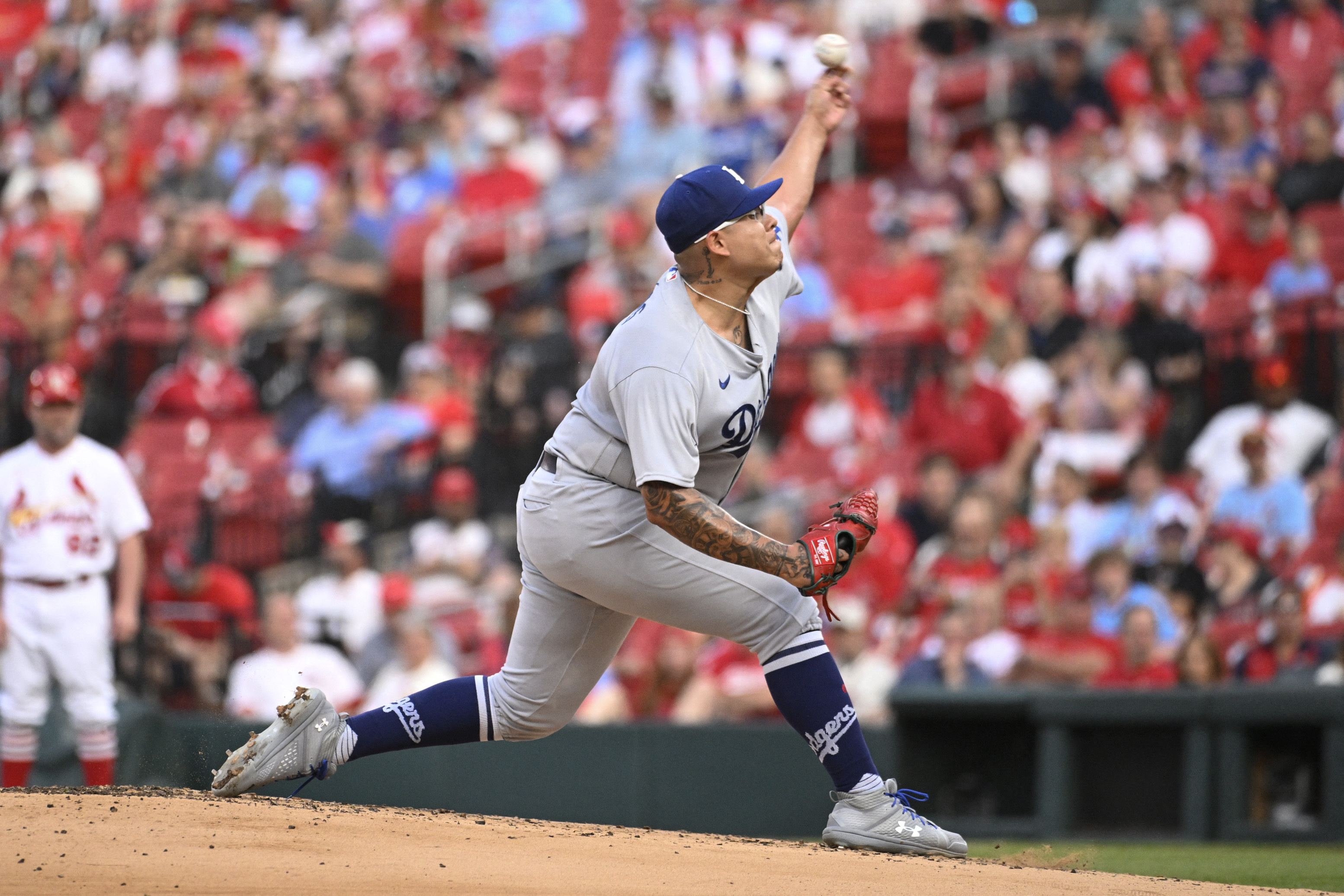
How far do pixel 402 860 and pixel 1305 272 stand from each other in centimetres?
741

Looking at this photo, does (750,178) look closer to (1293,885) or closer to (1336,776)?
(1336,776)

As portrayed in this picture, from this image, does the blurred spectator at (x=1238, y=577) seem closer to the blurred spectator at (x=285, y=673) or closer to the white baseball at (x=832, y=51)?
the white baseball at (x=832, y=51)

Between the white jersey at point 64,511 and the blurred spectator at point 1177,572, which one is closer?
the white jersey at point 64,511

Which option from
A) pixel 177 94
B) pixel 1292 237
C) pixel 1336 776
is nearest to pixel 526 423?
pixel 1292 237

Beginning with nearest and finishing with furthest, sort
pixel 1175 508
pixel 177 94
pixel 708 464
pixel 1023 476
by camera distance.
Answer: pixel 708 464
pixel 1175 508
pixel 1023 476
pixel 177 94

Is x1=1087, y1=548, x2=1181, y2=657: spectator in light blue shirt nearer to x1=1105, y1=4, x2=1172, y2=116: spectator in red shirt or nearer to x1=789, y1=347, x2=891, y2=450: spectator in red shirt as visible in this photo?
x1=789, y1=347, x2=891, y2=450: spectator in red shirt

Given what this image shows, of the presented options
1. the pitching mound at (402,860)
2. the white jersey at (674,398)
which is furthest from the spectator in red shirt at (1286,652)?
the white jersey at (674,398)

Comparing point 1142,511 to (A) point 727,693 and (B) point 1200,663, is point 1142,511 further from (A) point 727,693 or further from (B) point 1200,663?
(A) point 727,693

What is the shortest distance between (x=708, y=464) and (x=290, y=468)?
25.9ft

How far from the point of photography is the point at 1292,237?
9.90 m

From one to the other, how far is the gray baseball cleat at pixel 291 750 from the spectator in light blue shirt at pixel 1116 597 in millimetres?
4666

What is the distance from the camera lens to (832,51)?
547 cm

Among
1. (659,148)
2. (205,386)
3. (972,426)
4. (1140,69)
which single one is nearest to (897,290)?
(972,426)

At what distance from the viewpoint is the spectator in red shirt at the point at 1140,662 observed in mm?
7918
